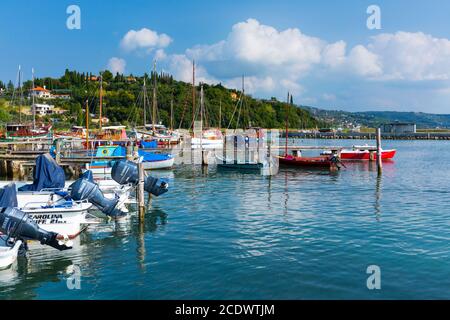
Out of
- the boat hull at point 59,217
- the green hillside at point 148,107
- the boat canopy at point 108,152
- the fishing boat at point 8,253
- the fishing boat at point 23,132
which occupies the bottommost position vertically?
the fishing boat at point 8,253

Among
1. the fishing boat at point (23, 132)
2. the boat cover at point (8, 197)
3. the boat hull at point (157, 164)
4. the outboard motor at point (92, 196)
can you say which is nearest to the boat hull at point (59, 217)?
the outboard motor at point (92, 196)

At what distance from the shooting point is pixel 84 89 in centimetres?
19450

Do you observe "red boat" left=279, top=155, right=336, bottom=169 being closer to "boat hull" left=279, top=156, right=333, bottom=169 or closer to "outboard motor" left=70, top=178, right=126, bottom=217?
"boat hull" left=279, top=156, right=333, bottom=169

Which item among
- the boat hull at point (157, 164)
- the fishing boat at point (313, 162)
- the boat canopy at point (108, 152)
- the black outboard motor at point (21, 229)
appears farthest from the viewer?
the fishing boat at point (313, 162)

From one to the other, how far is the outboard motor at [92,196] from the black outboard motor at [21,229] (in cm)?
460

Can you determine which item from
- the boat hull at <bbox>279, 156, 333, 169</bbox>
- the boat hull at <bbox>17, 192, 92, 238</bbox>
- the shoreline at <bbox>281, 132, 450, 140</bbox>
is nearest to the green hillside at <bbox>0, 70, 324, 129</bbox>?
the shoreline at <bbox>281, 132, 450, 140</bbox>

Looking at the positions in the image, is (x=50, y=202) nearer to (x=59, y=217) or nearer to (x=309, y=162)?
(x=59, y=217)

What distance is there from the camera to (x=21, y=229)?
17.3 m

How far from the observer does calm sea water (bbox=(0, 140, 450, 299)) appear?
14.9 metres

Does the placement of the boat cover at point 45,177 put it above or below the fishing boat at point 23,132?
below

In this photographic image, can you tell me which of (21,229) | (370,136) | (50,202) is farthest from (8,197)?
(370,136)

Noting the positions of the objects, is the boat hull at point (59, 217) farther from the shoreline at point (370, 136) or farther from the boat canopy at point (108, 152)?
the shoreline at point (370, 136)

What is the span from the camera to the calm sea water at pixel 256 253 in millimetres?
14883
